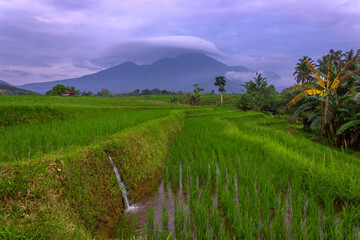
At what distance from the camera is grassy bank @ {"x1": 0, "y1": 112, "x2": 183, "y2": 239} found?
1796 mm

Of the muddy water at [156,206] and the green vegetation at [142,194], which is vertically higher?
the green vegetation at [142,194]

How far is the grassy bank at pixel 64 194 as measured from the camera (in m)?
1.80

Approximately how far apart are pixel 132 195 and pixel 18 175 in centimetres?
217

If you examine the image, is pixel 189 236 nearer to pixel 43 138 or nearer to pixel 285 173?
pixel 285 173

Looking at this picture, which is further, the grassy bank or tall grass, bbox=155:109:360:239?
tall grass, bbox=155:109:360:239

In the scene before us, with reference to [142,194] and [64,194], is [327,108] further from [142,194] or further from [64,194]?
[64,194]

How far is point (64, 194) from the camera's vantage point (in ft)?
7.67

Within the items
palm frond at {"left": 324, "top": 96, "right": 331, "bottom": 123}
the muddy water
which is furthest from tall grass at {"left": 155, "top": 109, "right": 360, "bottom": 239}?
palm frond at {"left": 324, "top": 96, "right": 331, "bottom": 123}

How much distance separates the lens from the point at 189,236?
2287mm

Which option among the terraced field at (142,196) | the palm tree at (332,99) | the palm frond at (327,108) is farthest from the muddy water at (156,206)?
the palm frond at (327,108)

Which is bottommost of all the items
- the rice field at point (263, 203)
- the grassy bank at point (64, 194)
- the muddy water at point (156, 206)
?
the muddy water at point (156, 206)

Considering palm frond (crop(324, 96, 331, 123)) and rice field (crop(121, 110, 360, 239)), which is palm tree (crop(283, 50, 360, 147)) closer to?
palm frond (crop(324, 96, 331, 123))

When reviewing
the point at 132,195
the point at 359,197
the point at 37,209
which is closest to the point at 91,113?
the point at 132,195

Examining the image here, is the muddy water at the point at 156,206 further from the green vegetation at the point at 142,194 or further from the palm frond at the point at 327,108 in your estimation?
the palm frond at the point at 327,108
